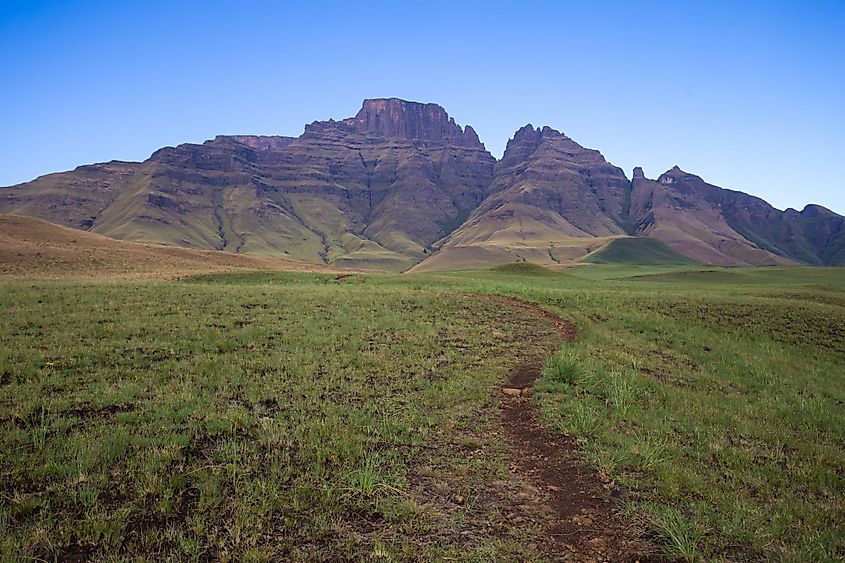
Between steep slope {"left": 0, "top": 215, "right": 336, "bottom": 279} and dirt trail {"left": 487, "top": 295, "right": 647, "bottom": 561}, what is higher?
steep slope {"left": 0, "top": 215, "right": 336, "bottom": 279}

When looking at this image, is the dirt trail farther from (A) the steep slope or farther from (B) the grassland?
(A) the steep slope

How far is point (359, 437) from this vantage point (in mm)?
10633

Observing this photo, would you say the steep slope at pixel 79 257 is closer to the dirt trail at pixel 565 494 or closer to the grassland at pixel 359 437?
the grassland at pixel 359 437

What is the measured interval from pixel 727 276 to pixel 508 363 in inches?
2898

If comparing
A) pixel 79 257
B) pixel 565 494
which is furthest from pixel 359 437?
pixel 79 257

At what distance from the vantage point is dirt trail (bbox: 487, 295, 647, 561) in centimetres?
724

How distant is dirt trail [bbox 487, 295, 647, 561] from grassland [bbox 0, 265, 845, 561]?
0.34m

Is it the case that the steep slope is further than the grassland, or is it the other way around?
the steep slope

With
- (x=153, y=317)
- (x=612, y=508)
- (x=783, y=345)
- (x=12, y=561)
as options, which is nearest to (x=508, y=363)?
(x=612, y=508)

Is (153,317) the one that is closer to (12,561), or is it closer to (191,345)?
(191,345)

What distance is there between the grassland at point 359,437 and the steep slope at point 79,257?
2108cm

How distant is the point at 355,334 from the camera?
2128 cm

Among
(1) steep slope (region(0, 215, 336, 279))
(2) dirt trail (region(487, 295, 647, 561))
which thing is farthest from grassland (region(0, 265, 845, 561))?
(1) steep slope (region(0, 215, 336, 279))

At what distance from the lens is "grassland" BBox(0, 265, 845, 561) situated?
24.0 ft
